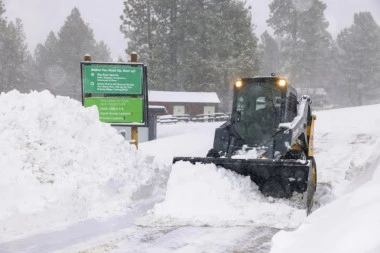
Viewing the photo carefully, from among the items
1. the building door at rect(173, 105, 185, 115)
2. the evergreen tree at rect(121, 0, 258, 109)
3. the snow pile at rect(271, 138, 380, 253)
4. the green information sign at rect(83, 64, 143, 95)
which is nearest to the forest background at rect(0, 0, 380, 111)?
the evergreen tree at rect(121, 0, 258, 109)

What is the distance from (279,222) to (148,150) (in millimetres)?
9204

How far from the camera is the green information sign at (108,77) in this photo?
39.3 ft

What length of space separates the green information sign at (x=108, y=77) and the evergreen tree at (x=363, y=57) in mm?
57971

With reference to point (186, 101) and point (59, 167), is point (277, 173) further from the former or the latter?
point (186, 101)

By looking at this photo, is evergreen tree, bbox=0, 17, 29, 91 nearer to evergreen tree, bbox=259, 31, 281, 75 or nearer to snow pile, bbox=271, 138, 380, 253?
evergreen tree, bbox=259, 31, 281, 75

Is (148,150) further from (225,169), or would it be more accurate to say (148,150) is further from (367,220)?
(367,220)

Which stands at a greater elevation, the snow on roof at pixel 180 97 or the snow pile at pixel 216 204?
the snow on roof at pixel 180 97

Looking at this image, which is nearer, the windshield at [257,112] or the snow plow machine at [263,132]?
the snow plow machine at [263,132]

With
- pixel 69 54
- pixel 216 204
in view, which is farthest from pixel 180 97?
pixel 216 204

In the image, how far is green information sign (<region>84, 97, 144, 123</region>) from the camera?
12.0 meters

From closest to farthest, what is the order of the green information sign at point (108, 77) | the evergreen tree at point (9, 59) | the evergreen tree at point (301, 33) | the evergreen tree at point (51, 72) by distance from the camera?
the green information sign at point (108, 77), the evergreen tree at point (9, 59), the evergreen tree at point (301, 33), the evergreen tree at point (51, 72)

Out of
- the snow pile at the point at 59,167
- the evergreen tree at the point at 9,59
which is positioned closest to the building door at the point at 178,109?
the evergreen tree at the point at 9,59

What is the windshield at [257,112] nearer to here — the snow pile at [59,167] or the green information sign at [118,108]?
the snow pile at [59,167]

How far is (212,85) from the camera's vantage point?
48.0 m
